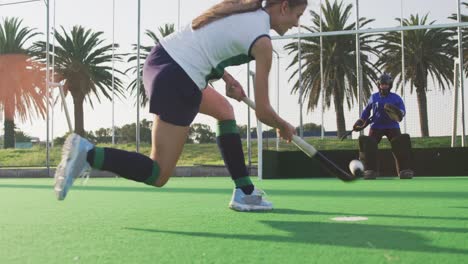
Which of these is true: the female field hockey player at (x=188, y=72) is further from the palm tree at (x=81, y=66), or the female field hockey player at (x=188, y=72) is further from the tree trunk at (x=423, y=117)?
the palm tree at (x=81, y=66)

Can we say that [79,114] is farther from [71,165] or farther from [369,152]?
[71,165]

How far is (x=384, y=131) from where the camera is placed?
319 inches

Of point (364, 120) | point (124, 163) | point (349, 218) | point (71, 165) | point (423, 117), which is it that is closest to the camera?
point (71, 165)

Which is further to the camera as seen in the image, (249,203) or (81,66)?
(81,66)

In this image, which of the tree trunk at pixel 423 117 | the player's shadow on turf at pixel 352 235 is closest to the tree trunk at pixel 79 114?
the tree trunk at pixel 423 117

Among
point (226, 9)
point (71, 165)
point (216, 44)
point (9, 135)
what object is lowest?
point (71, 165)

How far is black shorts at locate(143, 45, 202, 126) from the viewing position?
283cm

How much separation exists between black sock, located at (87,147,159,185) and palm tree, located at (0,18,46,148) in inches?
1062

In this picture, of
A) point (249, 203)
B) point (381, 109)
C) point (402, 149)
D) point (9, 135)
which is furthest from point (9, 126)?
point (249, 203)

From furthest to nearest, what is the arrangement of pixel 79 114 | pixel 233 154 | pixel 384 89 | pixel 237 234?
1. pixel 79 114
2. pixel 384 89
3. pixel 233 154
4. pixel 237 234

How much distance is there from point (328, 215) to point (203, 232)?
0.93 m

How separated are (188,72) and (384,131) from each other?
5787 millimetres

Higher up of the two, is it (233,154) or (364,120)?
(364,120)

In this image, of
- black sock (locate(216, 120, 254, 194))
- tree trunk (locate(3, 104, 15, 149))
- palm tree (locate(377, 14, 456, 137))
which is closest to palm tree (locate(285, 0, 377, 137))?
palm tree (locate(377, 14, 456, 137))
